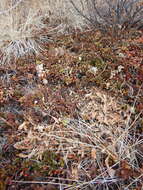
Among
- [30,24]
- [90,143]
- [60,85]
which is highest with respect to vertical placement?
[30,24]

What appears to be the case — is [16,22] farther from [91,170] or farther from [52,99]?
[91,170]

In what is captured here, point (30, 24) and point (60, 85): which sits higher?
point (30, 24)

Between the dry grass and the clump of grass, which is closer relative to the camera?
the dry grass

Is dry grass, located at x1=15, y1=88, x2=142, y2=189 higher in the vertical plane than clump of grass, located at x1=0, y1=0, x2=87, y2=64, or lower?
lower

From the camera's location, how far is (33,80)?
2979 millimetres

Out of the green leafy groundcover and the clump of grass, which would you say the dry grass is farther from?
the clump of grass

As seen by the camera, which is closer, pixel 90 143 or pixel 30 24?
pixel 90 143

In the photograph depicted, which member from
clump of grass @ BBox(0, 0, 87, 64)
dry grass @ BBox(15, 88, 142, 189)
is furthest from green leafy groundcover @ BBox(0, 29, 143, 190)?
clump of grass @ BBox(0, 0, 87, 64)

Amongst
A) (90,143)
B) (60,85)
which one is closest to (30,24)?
(60,85)

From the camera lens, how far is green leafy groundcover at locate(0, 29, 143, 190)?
6.49 feet

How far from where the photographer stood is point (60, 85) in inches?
114

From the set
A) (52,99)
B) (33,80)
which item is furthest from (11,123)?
(33,80)

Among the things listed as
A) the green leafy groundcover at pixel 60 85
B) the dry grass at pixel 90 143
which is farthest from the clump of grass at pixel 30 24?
the dry grass at pixel 90 143

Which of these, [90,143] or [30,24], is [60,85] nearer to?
[90,143]
